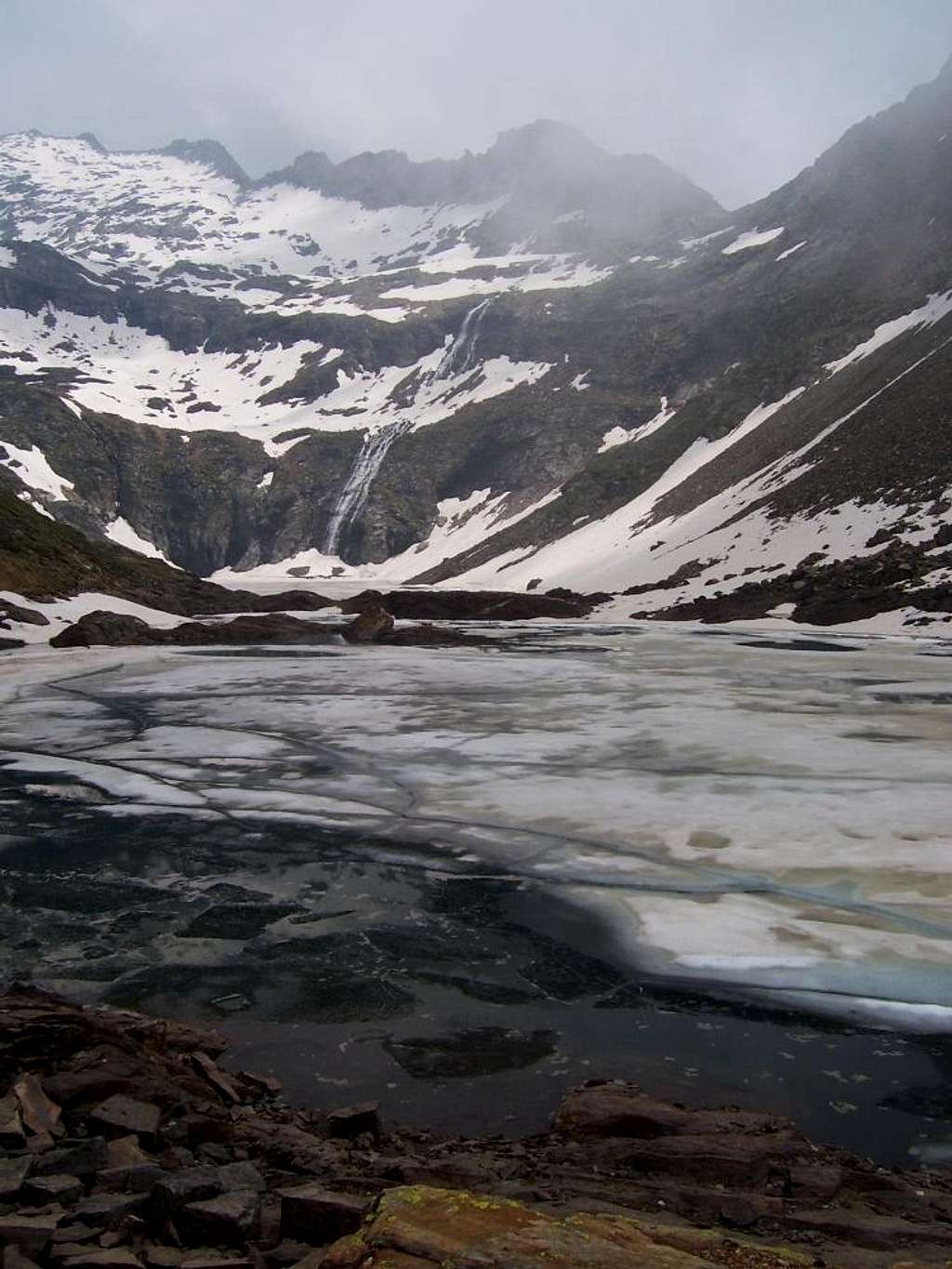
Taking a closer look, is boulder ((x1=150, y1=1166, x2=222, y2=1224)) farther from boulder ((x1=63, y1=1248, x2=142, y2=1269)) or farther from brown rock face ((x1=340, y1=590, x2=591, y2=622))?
brown rock face ((x1=340, y1=590, x2=591, y2=622))

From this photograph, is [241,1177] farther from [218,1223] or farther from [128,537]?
[128,537]

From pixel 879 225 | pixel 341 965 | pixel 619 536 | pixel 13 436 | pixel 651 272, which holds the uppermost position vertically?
pixel 651 272

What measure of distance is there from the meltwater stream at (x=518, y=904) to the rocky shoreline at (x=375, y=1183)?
0.42 m

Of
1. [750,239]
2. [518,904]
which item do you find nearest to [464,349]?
[750,239]

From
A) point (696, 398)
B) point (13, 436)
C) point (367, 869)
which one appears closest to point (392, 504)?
point (696, 398)

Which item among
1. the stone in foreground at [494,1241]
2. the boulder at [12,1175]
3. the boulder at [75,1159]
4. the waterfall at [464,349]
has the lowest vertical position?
the boulder at [75,1159]

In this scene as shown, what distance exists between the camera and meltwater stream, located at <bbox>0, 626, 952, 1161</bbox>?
5012mm

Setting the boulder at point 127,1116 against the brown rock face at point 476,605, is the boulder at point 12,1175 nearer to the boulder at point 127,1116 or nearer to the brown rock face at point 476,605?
the boulder at point 127,1116

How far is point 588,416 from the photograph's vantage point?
119062mm

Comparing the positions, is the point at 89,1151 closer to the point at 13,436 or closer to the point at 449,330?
the point at 13,436

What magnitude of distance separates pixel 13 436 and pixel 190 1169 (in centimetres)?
13820

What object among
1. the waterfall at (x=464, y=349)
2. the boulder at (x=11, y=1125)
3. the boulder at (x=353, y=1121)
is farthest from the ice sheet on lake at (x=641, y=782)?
the waterfall at (x=464, y=349)

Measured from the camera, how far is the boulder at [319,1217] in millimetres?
3170

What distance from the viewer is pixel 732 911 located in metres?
6.97
